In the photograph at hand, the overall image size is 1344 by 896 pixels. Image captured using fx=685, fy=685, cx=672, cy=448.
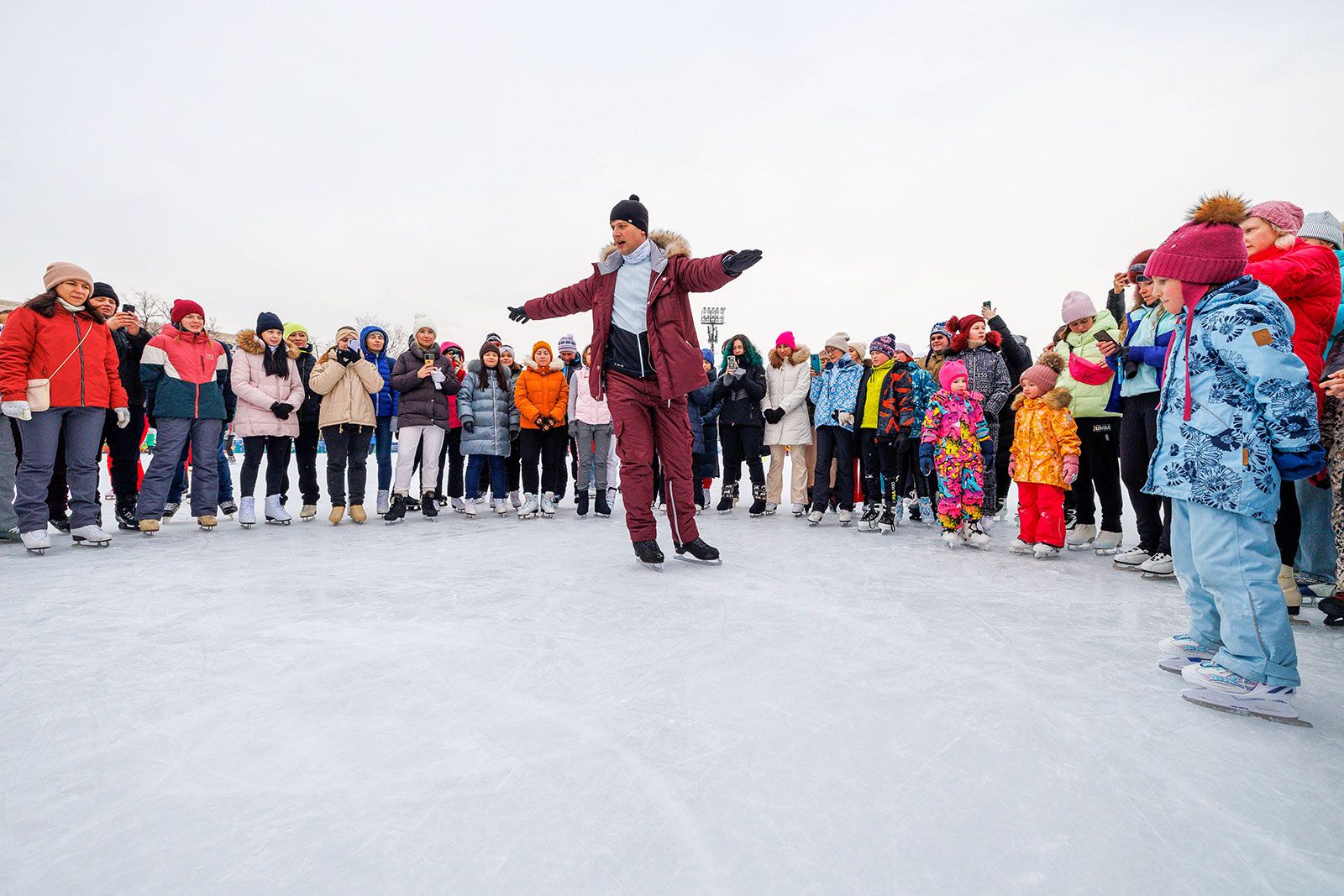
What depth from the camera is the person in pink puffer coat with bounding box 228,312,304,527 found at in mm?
5605

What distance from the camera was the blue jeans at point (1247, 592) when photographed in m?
1.91

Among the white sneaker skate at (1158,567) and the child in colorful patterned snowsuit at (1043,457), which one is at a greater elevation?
A: the child in colorful patterned snowsuit at (1043,457)

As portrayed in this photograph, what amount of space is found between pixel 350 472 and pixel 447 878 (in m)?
5.52

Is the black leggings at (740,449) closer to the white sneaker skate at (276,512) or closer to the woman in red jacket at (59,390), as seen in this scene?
the white sneaker skate at (276,512)

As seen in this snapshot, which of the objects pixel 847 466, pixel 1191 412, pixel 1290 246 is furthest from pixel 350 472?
pixel 1290 246

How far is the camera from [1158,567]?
146 inches

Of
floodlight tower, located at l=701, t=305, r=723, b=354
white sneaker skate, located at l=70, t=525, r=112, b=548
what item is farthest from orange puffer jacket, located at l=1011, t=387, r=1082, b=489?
floodlight tower, located at l=701, t=305, r=723, b=354

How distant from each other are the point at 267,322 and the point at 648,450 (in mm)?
3944

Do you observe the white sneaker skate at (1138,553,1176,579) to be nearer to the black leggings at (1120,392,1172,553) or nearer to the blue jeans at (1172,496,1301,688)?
the black leggings at (1120,392,1172,553)

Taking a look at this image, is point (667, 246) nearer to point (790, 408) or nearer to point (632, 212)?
point (632, 212)

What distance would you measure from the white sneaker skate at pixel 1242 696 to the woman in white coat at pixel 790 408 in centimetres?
467

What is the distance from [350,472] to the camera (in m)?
6.07

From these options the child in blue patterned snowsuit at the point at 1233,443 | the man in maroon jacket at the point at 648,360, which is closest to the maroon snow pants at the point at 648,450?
the man in maroon jacket at the point at 648,360

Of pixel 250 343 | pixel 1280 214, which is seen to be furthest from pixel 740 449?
pixel 1280 214
